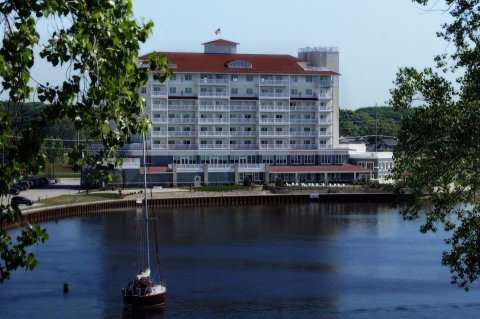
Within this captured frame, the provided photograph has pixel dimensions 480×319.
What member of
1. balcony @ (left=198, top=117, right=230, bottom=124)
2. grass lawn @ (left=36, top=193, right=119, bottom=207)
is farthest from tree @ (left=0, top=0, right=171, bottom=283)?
balcony @ (left=198, top=117, right=230, bottom=124)

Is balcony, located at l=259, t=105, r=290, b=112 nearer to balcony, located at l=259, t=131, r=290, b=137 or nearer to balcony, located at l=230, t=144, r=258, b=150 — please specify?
balcony, located at l=259, t=131, r=290, b=137

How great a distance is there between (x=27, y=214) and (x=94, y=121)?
72.7m

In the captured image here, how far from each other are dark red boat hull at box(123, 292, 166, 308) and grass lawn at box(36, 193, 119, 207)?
47780 mm

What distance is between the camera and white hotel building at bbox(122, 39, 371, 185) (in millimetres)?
120312

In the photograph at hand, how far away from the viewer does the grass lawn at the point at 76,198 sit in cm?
9356

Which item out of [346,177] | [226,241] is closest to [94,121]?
[226,241]

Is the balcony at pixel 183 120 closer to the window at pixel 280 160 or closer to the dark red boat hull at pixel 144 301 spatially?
the window at pixel 280 160

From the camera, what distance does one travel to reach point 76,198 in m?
100

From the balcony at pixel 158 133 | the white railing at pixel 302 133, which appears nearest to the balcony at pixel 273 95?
the white railing at pixel 302 133

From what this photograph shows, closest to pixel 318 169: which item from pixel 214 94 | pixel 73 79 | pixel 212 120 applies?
pixel 212 120

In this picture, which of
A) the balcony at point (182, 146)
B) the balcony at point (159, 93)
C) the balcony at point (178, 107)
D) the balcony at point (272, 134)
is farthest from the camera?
the balcony at point (272, 134)

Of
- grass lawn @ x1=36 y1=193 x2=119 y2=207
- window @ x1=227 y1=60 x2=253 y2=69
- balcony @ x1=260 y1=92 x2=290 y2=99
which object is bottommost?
grass lawn @ x1=36 y1=193 x2=119 y2=207

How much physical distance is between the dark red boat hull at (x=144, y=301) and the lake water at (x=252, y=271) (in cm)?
56

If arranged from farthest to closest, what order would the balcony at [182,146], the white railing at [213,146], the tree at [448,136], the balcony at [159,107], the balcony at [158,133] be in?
1. the white railing at [213,146]
2. the balcony at [182,146]
3. the balcony at [159,107]
4. the balcony at [158,133]
5. the tree at [448,136]
